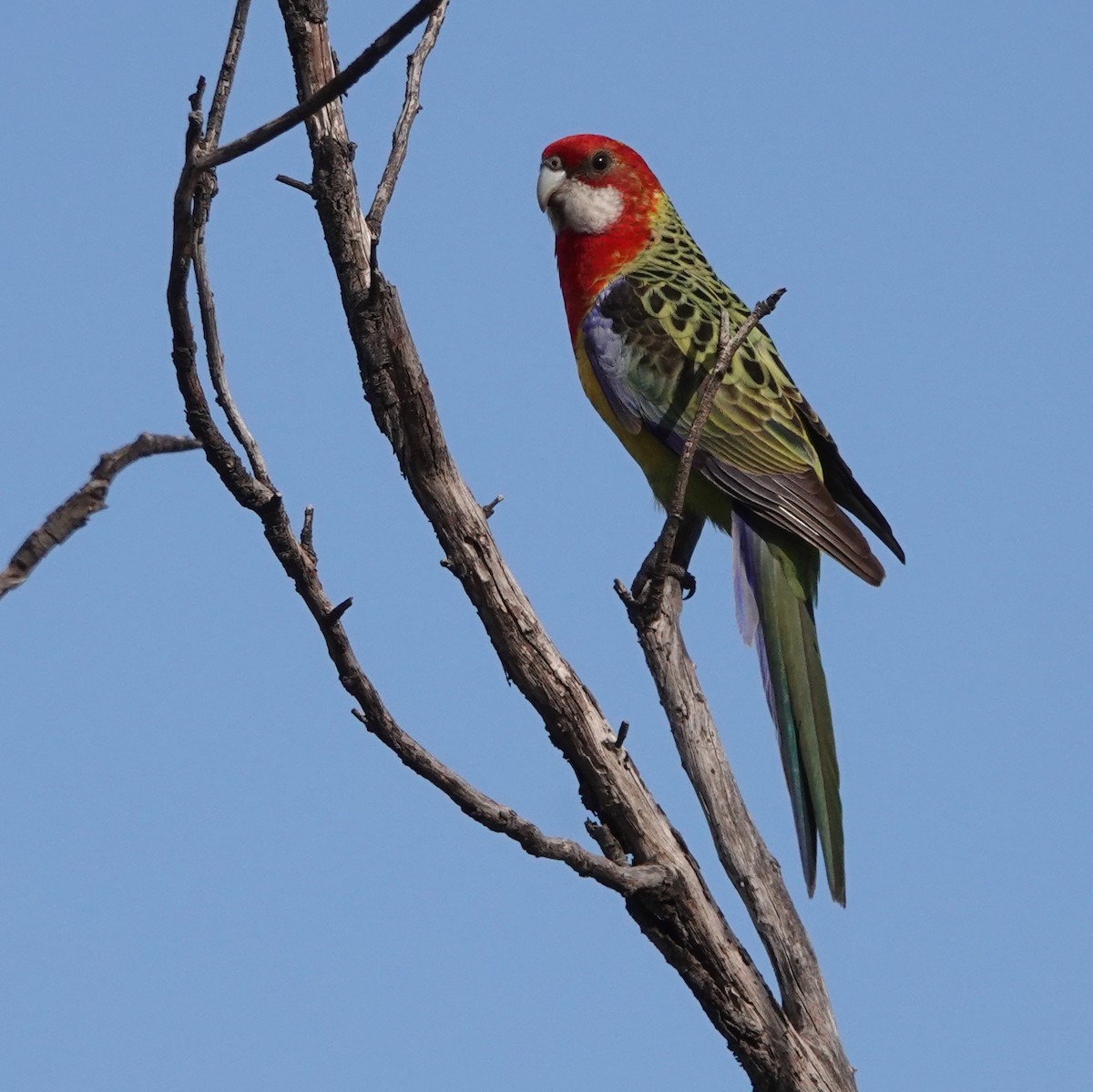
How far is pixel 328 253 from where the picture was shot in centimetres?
391

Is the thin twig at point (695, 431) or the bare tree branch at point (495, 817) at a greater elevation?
the thin twig at point (695, 431)

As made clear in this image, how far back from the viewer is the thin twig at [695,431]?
13.3 ft

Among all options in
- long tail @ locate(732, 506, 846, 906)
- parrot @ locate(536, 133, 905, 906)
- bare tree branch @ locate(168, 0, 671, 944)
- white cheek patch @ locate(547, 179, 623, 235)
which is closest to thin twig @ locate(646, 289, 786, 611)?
parrot @ locate(536, 133, 905, 906)

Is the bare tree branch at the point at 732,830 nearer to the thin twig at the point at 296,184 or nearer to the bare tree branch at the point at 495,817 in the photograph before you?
the bare tree branch at the point at 495,817

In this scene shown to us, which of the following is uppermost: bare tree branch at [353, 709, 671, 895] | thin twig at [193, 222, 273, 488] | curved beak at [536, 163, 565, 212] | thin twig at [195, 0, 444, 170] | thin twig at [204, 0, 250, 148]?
curved beak at [536, 163, 565, 212]

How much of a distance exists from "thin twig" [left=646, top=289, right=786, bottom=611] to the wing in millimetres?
1028

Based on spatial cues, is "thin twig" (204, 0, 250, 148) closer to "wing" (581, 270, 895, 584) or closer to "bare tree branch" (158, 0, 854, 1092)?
"bare tree branch" (158, 0, 854, 1092)

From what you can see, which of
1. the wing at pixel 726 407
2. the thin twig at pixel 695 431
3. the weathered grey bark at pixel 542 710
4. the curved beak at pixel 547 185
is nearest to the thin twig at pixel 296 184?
the weathered grey bark at pixel 542 710

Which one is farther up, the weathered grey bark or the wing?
the wing

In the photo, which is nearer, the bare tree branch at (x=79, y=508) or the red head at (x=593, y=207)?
the bare tree branch at (x=79, y=508)

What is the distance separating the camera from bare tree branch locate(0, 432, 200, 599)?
1420 mm

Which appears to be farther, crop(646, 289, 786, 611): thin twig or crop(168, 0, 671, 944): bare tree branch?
crop(646, 289, 786, 611): thin twig

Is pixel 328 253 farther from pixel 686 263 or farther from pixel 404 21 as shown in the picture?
pixel 686 263

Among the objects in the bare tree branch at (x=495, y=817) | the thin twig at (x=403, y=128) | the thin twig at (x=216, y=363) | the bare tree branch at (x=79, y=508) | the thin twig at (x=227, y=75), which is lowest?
the bare tree branch at (x=79, y=508)
